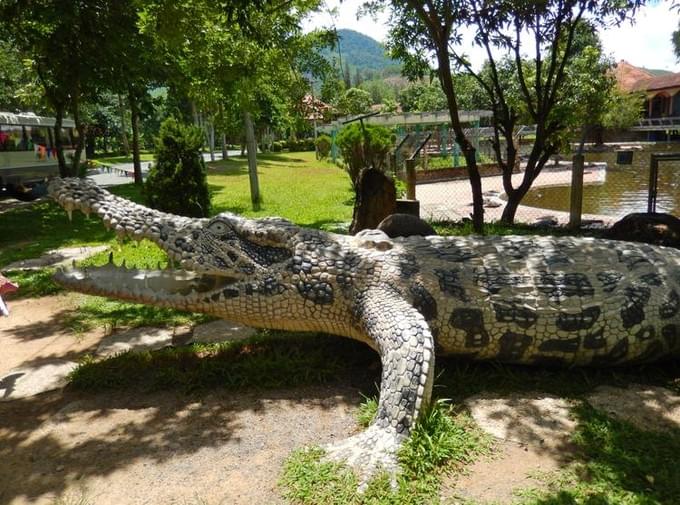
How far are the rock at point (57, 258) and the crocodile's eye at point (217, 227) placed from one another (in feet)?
18.2

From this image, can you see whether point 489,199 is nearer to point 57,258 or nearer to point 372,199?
point 372,199

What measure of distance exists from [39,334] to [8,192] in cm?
1700

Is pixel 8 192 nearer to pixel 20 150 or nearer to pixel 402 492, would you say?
pixel 20 150

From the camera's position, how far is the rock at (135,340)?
200 inches

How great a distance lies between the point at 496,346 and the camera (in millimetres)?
3953

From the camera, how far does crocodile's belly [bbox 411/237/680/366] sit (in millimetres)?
3895

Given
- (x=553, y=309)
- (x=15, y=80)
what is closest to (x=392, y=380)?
(x=553, y=309)

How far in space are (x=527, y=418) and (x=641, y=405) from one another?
2.84 feet

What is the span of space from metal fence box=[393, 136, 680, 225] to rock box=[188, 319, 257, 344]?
22.5ft

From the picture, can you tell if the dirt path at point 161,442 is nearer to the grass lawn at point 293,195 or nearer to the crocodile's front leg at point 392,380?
the crocodile's front leg at point 392,380

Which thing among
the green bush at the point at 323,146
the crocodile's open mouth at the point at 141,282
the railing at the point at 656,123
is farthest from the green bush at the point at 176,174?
the railing at the point at 656,123

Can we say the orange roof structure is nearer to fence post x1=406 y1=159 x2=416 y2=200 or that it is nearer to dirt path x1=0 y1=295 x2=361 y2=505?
fence post x1=406 y1=159 x2=416 y2=200

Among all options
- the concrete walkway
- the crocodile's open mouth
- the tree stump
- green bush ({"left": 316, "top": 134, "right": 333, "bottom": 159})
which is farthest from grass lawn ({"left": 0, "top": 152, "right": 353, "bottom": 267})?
green bush ({"left": 316, "top": 134, "right": 333, "bottom": 159})

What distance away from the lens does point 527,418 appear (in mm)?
3523
